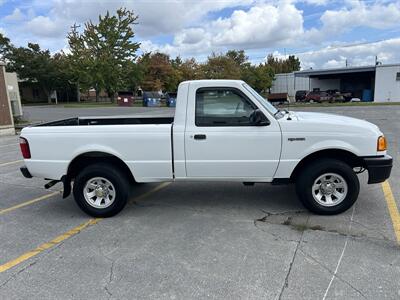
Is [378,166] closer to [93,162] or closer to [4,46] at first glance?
[93,162]

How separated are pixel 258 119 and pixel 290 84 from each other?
59.8 meters

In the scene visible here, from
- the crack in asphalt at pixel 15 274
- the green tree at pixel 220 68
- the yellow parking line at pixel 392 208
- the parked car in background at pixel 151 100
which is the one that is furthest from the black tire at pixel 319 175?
the green tree at pixel 220 68

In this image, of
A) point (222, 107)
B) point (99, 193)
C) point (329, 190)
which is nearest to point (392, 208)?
point (329, 190)

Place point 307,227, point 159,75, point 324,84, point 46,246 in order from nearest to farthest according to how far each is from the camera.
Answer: point 46,246 < point 307,227 < point 324,84 < point 159,75

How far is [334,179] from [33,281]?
3.82 metres

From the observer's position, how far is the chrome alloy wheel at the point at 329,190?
4.66m

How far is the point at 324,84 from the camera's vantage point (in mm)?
55812

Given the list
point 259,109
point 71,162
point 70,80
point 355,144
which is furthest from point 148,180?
point 70,80

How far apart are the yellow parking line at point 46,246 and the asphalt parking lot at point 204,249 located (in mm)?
13

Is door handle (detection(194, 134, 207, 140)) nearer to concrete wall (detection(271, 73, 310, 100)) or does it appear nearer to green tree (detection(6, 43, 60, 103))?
concrete wall (detection(271, 73, 310, 100))

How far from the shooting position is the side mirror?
14.8 ft

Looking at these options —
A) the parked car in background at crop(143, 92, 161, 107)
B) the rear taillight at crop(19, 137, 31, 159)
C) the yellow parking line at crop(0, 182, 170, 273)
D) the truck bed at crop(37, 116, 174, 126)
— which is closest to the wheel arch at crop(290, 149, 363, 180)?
the truck bed at crop(37, 116, 174, 126)

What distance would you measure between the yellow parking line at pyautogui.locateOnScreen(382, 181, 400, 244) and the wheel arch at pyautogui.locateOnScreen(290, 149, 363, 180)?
80 centimetres

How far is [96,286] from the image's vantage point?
3.22 m
